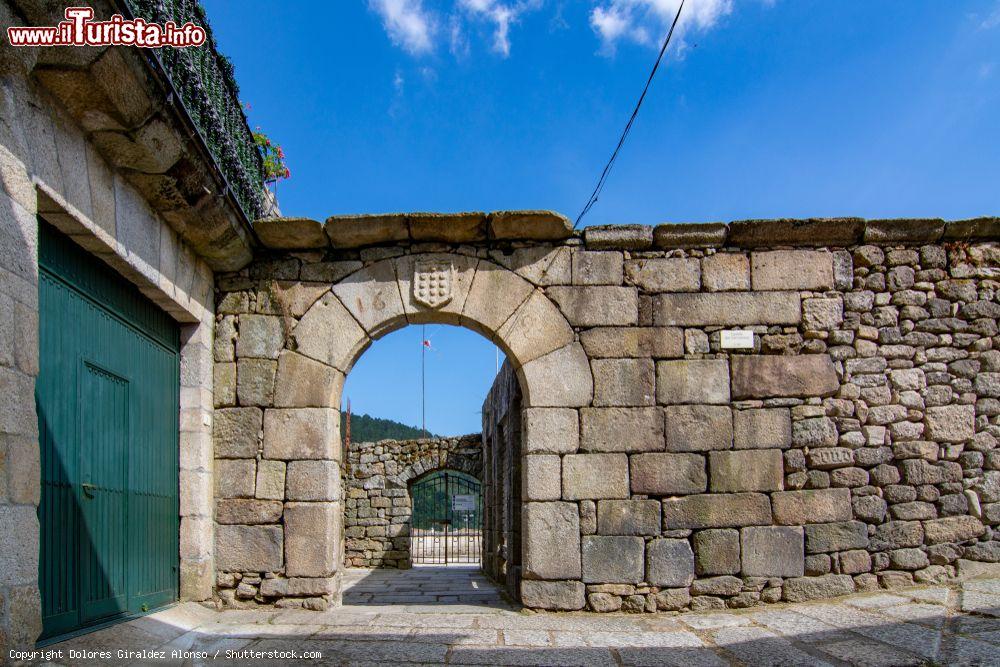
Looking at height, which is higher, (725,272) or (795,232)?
Result: (795,232)

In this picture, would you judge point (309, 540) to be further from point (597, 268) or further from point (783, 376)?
point (783, 376)

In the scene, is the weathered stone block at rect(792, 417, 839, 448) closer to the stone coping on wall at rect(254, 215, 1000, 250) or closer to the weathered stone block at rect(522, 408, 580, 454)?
the stone coping on wall at rect(254, 215, 1000, 250)

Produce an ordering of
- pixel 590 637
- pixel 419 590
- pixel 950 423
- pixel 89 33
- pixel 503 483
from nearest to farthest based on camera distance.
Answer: pixel 89 33
pixel 590 637
pixel 950 423
pixel 419 590
pixel 503 483

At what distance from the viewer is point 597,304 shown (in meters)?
5.14

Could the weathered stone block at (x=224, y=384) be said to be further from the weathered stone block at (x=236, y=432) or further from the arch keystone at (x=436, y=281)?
the arch keystone at (x=436, y=281)

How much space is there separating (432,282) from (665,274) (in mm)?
1688

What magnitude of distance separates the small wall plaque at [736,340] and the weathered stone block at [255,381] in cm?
323

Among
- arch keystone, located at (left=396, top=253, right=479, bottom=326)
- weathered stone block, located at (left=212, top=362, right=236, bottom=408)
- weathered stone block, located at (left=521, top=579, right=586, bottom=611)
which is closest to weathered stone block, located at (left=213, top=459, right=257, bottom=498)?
weathered stone block, located at (left=212, top=362, right=236, bottom=408)

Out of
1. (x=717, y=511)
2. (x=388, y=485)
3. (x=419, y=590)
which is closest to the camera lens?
(x=717, y=511)

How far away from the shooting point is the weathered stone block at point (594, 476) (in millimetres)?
4898

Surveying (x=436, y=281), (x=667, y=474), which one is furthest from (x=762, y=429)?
(x=436, y=281)

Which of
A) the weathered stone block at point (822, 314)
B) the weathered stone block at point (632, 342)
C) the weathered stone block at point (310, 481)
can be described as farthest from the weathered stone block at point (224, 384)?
the weathered stone block at point (822, 314)

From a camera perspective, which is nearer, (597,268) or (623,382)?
(623,382)

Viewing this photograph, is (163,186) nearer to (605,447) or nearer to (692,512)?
(605,447)
